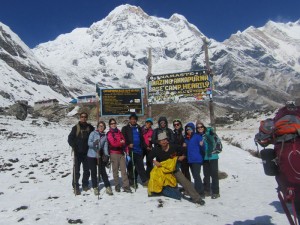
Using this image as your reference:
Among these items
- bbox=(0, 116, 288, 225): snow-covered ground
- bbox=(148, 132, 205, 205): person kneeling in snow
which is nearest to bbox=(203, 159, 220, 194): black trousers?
bbox=(0, 116, 288, 225): snow-covered ground

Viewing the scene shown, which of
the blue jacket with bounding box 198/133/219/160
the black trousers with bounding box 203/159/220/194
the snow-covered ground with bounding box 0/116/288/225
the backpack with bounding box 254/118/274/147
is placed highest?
the backpack with bounding box 254/118/274/147

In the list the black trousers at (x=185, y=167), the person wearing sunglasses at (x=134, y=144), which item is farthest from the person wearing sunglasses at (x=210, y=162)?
the person wearing sunglasses at (x=134, y=144)

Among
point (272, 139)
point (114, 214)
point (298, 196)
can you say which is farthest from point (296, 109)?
point (114, 214)

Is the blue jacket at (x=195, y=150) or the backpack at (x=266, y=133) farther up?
the backpack at (x=266, y=133)

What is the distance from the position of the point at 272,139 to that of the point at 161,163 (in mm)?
5831

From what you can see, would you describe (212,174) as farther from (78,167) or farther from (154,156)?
(78,167)

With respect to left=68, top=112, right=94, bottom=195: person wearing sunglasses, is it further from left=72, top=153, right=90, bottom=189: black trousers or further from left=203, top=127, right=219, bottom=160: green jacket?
left=203, top=127, right=219, bottom=160: green jacket

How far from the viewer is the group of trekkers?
11.7 metres

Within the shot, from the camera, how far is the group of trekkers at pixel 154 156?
38.3ft

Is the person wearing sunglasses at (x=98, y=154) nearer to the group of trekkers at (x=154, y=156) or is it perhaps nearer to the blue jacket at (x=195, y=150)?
the group of trekkers at (x=154, y=156)

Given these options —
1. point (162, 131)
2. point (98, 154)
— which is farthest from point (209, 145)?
point (98, 154)

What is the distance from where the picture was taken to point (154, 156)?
39.5ft

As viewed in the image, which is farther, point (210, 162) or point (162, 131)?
point (162, 131)

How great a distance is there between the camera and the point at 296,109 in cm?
606
